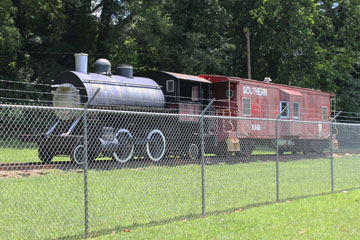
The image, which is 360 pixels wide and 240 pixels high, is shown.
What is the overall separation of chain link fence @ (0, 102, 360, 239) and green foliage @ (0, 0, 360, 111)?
1172cm

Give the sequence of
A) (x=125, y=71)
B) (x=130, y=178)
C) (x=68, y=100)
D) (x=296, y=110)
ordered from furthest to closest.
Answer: (x=296, y=110) → (x=125, y=71) → (x=68, y=100) → (x=130, y=178)

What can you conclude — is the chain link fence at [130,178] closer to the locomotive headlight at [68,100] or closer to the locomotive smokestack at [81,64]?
the locomotive headlight at [68,100]

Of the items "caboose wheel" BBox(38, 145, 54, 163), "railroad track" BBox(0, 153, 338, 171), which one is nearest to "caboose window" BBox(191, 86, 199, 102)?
"railroad track" BBox(0, 153, 338, 171)

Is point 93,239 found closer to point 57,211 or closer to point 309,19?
point 57,211

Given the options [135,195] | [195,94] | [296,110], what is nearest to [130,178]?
[135,195]

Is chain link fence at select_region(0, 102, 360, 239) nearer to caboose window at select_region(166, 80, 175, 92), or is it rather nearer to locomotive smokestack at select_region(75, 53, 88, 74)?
caboose window at select_region(166, 80, 175, 92)

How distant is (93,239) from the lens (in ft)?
18.6

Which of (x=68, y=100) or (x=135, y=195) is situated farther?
(x=68, y=100)

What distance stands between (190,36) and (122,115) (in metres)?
14.0

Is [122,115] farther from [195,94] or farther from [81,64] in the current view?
[195,94]

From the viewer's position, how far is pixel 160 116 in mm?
16047

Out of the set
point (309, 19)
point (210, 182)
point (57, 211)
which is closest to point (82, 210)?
point (57, 211)

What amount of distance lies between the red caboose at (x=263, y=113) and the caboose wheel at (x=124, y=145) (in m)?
3.91

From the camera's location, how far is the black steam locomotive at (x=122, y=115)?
42.6 feet
